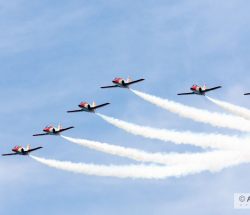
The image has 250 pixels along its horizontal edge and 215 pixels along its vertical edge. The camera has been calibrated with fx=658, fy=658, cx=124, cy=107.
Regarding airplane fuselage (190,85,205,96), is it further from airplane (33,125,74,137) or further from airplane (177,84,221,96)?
airplane (33,125,74,137)

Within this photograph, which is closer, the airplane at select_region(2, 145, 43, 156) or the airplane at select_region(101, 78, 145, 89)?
the airplane at select_region(101, 78, 145, 89)

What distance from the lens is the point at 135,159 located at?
16312 centimetres

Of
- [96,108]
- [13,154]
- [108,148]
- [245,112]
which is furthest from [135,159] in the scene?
[13,154]

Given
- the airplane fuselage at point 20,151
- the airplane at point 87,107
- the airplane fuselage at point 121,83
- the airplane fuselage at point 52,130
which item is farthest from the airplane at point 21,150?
the airplane fuselage at point 121,83

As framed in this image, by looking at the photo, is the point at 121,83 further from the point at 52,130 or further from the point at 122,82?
the point at 52,130

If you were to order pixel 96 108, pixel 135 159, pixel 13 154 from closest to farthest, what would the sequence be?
pixel 135 159
pixel 96 108
pixel 13 154

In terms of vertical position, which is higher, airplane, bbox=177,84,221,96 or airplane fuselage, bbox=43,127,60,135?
airplane, bbox=177,84,221,96

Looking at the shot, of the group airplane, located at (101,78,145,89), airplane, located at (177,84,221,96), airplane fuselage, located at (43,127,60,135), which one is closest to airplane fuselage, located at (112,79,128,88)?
airplane, located at (101,78,145,89)

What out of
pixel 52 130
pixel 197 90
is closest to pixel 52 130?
pixel 52 130

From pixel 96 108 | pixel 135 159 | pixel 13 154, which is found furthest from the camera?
pixel 13 154

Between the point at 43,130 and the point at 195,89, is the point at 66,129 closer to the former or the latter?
the point at 43,130

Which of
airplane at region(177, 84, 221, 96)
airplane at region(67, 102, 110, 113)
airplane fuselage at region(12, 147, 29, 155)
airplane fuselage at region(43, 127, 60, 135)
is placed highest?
airplane at region(177, 84, 221, 96)

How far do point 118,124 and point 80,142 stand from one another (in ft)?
35.8

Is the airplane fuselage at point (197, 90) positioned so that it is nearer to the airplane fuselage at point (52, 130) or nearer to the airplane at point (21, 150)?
the airplane fuselage at point (52, 130)
